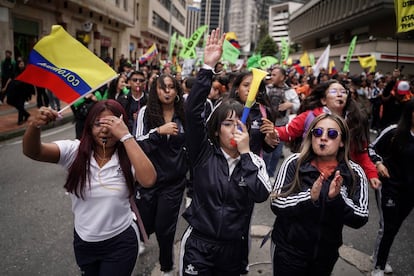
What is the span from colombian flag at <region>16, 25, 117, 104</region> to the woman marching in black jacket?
71 centimetres

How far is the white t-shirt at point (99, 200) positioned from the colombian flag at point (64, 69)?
41 centimetres

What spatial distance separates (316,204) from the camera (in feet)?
7.13

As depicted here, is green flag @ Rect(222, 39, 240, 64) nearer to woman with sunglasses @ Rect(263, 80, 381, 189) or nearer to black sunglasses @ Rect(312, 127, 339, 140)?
woman with sunglasses @ Rect(263, 80, 381, 189)

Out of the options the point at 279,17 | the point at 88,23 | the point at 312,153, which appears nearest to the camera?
the point at 312,153

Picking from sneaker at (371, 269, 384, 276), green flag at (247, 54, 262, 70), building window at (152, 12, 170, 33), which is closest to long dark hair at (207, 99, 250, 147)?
sneaker at (371, 269, 384, 276)

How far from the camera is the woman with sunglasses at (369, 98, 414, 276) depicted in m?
3.24

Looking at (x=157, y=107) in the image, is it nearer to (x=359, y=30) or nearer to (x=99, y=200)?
(x=99, y=200)

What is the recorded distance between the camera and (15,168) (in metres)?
6.33

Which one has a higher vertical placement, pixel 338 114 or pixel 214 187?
pixel 338 114

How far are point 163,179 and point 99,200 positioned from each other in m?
1.01

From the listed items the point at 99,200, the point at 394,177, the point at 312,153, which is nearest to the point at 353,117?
the point at 394,177

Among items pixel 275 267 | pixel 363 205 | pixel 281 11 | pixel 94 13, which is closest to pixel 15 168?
pixel 275 267

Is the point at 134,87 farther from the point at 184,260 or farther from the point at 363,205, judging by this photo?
the point at 363,205

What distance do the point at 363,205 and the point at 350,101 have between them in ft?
4.76
